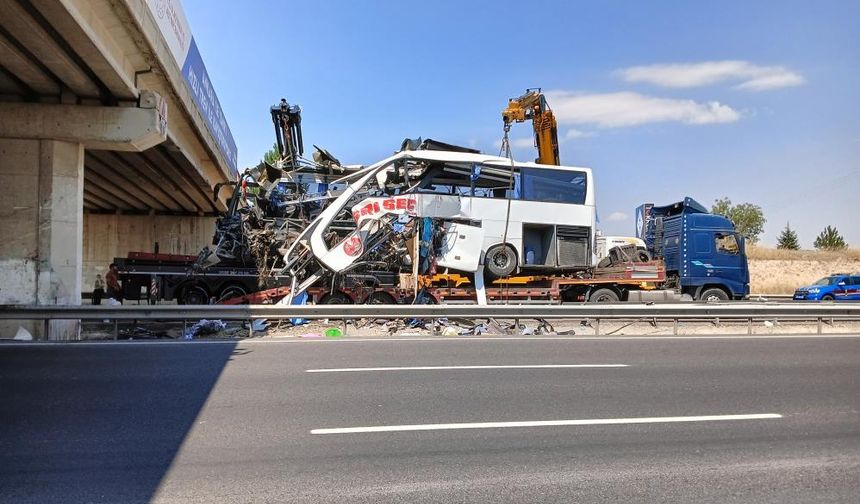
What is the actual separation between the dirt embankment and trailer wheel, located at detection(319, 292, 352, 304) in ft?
126

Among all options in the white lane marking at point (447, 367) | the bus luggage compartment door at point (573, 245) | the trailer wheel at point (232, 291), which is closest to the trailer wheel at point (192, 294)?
the trailer wheel at point (232, 291)

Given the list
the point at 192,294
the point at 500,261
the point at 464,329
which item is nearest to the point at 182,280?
the point at 192,294

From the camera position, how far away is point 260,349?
991cm

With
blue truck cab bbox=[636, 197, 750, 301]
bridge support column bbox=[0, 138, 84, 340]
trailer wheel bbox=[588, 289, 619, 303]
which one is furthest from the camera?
blue truck cab bbox=[636, 197, 750, 301]

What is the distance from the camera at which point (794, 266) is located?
50875mm

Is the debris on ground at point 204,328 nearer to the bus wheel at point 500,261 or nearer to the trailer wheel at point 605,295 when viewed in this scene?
the bus wheel at point 500,261

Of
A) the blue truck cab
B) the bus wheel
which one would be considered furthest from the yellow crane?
the bus wheel

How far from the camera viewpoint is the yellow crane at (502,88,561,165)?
20.8m

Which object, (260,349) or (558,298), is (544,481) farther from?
(558,298)

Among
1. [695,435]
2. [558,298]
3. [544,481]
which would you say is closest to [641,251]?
[558,298]

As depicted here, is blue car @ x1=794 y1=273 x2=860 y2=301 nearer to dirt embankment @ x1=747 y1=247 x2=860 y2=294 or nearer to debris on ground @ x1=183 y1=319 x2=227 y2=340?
dirt embankment @ x1=747 y1=247 x2=860 y2=294

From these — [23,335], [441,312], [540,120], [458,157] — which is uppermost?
[540,120]

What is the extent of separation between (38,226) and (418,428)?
32.1 ft

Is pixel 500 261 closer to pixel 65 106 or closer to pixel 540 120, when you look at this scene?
pixel 540 120
